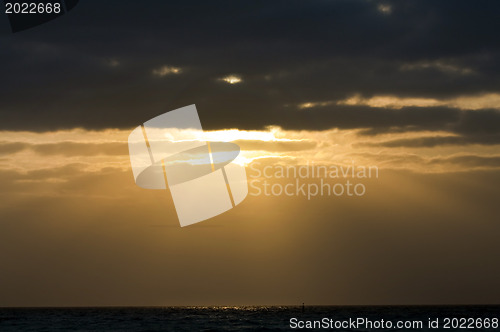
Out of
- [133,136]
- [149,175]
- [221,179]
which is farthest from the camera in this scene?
[149,175]

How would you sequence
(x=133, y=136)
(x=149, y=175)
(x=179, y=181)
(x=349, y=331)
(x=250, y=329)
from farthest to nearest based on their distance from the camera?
(x=250, y=329), (x=349, y=331), (x=149, y=175), (x=179, y=181), (x=133, y=136)

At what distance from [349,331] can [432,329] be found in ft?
40.8

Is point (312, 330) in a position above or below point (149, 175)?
below

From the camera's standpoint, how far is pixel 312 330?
77.8 m

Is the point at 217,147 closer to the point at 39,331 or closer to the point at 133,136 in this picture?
the point at 133,136

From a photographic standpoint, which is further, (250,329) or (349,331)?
(250,329)

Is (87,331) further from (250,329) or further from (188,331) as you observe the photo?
(250,329)

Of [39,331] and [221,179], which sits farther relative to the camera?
[39,331]

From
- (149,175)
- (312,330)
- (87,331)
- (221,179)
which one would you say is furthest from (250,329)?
(221,179)

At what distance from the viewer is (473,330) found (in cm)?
8000

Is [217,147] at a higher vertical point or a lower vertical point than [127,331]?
higher

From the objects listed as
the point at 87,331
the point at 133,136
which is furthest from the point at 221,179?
the point at 87,331

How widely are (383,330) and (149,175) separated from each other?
42549 millimetres

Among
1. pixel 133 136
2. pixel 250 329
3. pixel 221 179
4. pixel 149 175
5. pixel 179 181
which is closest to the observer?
pixel 133 136
